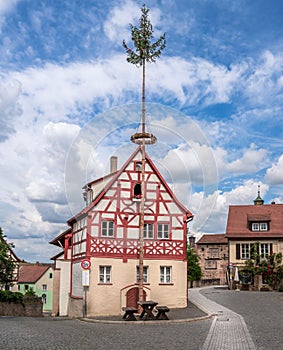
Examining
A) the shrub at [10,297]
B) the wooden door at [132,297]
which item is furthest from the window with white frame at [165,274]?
the shrub at [10,297]

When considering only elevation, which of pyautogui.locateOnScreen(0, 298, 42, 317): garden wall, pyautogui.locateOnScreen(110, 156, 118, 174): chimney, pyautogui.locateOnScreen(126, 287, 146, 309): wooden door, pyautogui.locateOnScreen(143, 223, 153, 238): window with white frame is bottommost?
pyautogui.locateOnScreen(0, 298, 42, 317): garden wall

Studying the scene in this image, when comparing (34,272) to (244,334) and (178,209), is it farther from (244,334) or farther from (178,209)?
(244,334)

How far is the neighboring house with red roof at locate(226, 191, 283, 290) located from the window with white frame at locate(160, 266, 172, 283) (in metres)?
19.5

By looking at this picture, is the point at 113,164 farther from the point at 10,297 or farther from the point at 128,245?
the point at 10,297

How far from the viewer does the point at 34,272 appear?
7506 cm

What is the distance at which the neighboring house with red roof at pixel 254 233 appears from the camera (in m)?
47.3

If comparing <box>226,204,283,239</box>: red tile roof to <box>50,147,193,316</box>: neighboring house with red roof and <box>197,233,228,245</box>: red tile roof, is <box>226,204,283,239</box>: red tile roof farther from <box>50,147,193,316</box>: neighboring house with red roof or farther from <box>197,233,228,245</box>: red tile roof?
<box>197,233,228,245</box>: red tile roof

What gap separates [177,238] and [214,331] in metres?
11.8

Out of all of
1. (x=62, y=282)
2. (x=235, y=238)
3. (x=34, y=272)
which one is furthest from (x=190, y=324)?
(x=34, y=272)

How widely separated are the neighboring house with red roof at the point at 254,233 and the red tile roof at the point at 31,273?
34.2m

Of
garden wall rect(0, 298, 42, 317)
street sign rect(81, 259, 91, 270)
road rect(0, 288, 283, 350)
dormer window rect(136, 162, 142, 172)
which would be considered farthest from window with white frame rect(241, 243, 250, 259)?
road rect(0, 288, 283, 350)

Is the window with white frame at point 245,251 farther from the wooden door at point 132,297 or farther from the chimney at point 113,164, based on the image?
the wooden door at point 132,297

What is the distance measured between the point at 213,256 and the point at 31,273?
26274 mm

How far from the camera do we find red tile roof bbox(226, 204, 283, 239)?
157ft
